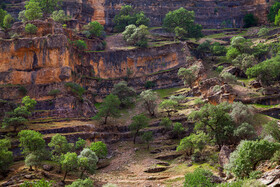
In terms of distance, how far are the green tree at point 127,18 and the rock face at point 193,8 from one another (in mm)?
3792

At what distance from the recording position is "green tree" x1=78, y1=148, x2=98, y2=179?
37.1m

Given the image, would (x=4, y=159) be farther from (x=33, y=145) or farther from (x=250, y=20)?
(x=250, y=20)

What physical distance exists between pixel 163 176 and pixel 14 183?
17701mm

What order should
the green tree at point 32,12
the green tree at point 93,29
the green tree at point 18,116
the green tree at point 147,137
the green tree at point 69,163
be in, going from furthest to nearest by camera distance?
1. the green tree at point 93,29
2. the green tree at point 32,12
3. the green tree at point 147,137
4. the green tree at point 18,116
5. the green tree at point 69,163

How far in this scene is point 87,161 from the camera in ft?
123

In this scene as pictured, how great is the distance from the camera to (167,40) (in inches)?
3359

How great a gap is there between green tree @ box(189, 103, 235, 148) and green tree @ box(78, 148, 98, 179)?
15.6 m

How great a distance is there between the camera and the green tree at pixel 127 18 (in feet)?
294

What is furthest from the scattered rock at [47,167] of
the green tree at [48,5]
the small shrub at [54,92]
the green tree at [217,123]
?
the green tree at [48,5]

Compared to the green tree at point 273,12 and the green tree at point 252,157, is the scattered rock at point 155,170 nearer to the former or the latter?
the green tree at point 252,157

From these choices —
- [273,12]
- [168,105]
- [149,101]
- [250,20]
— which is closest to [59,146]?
[168,105]

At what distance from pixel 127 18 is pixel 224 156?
62.2 meters

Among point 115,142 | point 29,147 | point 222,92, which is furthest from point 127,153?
point 222,92

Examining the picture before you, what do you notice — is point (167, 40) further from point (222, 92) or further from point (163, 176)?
point (163, 176)
